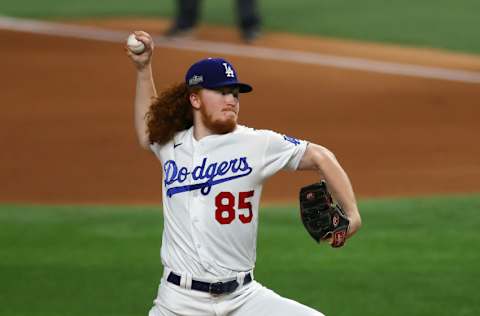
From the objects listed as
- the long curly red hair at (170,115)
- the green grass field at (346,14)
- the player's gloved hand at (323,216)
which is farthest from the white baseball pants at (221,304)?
the green grass field at (346,14)

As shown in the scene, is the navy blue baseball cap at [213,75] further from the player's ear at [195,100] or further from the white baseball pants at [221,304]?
the white baseball pants at [221,304]

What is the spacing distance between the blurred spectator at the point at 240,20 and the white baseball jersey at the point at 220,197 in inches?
433

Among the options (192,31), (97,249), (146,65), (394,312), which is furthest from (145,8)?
(146,65)

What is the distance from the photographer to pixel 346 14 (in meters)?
19.9

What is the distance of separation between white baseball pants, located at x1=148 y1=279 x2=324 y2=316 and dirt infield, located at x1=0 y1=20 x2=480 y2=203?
5836 millimetres

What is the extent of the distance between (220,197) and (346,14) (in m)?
14.4

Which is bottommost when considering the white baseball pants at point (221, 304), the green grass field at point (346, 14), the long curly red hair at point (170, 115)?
the white baseball pants at point (221, 304)

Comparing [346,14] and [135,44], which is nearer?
[135,44]

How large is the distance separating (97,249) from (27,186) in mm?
2532

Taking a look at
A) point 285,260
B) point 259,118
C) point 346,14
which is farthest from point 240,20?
point 285,260

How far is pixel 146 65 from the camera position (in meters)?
6.23

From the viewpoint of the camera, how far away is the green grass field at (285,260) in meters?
8.44

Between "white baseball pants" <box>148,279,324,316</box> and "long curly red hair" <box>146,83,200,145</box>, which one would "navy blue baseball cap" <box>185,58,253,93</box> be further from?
"white baseball pants" <box>148,279,324,316</box>

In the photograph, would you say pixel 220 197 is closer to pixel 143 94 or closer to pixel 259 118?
pixel 143 94
